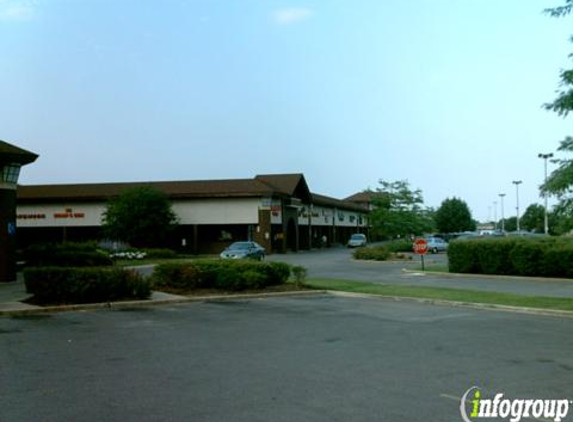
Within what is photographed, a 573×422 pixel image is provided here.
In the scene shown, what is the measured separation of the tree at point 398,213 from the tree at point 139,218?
733 inches

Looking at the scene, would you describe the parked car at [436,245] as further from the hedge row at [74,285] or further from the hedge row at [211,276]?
the hedge row at [74,285]

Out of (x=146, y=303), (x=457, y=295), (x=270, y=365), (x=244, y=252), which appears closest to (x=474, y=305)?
(x=457, y=295)

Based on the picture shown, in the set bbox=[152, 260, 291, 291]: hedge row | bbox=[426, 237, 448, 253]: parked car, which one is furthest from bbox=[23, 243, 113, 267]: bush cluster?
bbox=[426, 237, 448, 253]: parked car

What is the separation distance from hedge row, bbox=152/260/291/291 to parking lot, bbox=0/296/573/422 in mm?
5379

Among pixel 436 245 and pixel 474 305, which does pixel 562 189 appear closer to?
pixel 474 305

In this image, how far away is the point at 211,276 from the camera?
21.3 m

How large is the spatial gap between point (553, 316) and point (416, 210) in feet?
144

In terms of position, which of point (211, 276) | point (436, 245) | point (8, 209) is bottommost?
point (211, 276)

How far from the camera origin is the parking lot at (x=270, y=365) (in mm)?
6895

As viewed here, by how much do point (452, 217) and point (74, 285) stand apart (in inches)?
4065

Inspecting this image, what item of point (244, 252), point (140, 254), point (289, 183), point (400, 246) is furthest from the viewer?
point (289, 183)

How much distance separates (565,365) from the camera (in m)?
9.34

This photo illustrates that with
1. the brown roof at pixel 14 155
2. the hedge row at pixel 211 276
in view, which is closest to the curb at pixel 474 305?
the hedge row at pixel 211 276

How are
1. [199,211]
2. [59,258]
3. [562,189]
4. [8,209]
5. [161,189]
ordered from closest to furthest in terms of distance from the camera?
1. [562,189]
2. [8,209]
3. [59,258]
4. [199,211]
5. [161,189]
